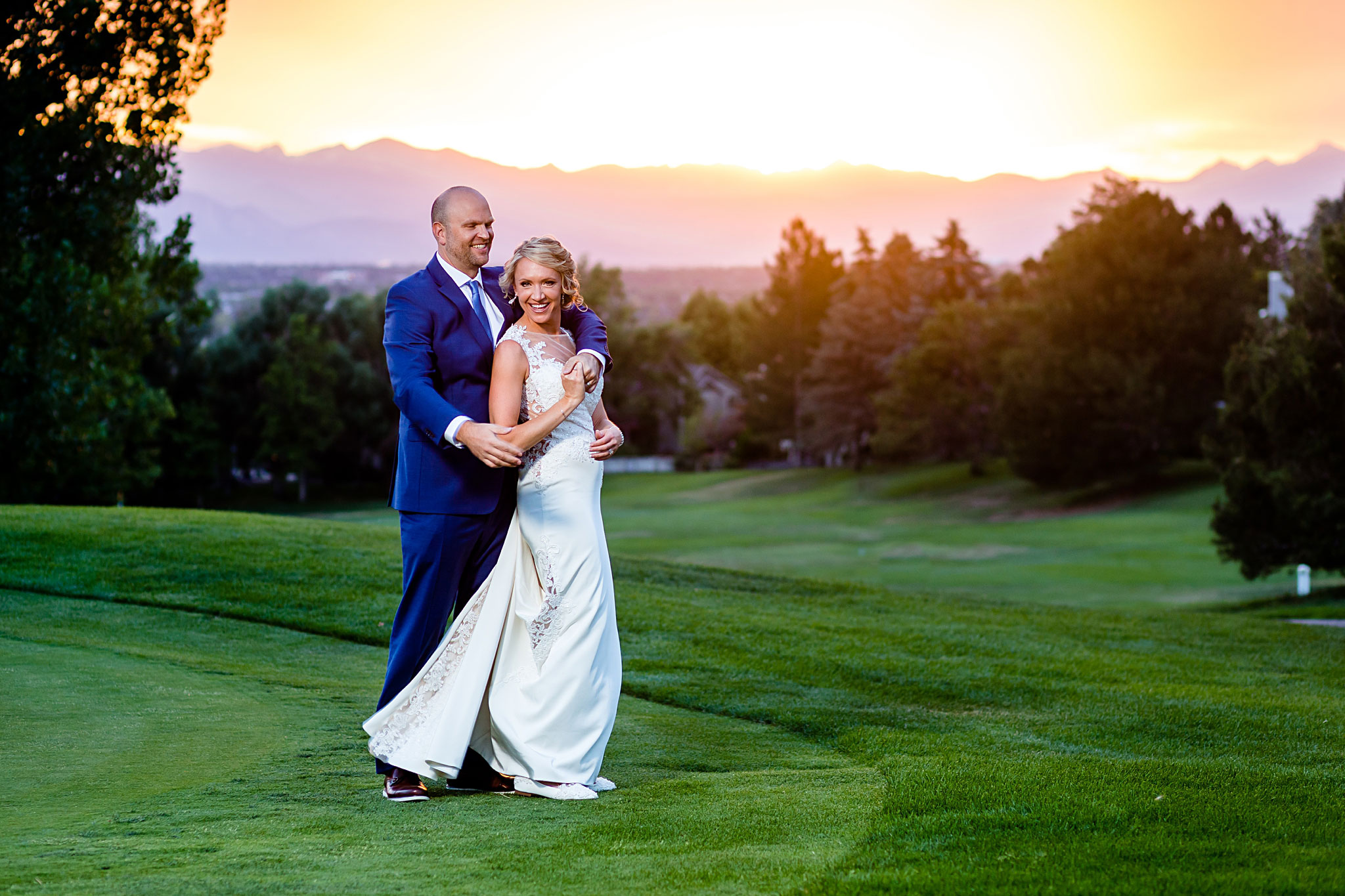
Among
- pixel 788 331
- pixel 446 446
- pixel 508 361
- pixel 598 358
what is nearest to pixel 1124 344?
pixel 788 331

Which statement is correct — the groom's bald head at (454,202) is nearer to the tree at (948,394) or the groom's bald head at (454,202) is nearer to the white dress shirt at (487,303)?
the white dress shirt at (487,303)

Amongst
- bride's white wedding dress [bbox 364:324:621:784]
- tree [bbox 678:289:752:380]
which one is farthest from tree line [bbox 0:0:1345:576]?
bride's white wedding dress [bbox 364:324:621:784]

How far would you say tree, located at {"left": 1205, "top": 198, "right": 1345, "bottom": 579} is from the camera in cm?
2050

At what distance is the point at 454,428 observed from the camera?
5.18 m

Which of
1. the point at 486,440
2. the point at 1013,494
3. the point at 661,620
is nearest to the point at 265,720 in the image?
the point at 486,440

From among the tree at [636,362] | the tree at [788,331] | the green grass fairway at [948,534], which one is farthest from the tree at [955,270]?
the tree at [788,331]

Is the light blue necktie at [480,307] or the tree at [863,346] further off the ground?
the tree at [863,346]

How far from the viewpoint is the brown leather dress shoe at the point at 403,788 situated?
5180mm

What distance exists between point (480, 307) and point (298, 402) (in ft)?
191

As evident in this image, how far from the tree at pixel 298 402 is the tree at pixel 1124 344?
32495 millimetres

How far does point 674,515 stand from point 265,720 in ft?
145

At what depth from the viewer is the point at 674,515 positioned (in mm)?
50531

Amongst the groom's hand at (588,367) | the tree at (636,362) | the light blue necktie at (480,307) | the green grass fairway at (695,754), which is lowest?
the green grass fairway at (695,754)

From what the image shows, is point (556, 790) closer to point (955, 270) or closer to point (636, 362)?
point (955, 270)
